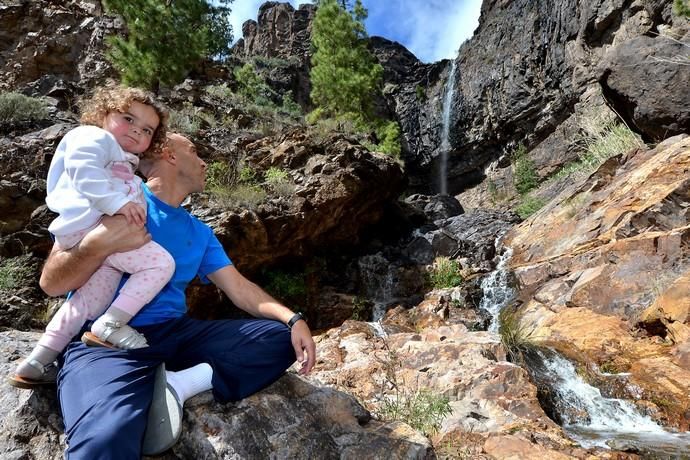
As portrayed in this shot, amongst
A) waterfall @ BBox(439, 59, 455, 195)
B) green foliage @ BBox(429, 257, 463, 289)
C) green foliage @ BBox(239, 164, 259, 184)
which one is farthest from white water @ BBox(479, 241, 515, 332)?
waterfall @ BBox(439, 59, 455, 195)

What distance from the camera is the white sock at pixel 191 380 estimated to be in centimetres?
164

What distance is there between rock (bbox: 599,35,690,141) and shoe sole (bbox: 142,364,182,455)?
34.2 feet

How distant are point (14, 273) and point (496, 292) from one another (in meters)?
8.04

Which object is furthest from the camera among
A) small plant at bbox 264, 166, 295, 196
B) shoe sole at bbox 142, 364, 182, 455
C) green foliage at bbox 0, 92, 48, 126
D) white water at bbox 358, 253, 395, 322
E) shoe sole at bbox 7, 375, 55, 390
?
white water at bbox 358, 253, 395, 322

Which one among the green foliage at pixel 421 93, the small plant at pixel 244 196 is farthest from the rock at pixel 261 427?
the green foliage at pixel 421 93

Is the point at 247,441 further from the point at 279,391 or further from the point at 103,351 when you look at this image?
the point at 103,351

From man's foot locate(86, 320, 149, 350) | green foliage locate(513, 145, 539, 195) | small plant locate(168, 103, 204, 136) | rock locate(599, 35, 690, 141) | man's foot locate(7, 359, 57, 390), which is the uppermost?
rock locate(599, 35, 690, 141)

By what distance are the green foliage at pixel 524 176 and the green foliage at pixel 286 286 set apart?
12319 millimetres

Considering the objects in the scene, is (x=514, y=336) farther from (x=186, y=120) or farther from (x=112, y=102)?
(x=186, y=120)

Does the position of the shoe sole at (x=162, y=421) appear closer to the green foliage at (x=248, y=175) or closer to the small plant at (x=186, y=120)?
the green foliage at (x=248, y=175)

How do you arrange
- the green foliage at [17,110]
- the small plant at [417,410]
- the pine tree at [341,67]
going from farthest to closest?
1. the pine tree at [341,67]
2. the green foliage at [17,110]
3. the small plant at [417,410]

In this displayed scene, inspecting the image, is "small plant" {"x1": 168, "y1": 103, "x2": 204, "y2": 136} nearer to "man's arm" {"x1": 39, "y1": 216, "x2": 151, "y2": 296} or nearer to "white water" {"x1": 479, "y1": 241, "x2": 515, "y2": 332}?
"white water" {"x1": 479, "y1": 241, "x2": 515, "y2": 332}

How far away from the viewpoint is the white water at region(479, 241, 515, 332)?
7.75 meters

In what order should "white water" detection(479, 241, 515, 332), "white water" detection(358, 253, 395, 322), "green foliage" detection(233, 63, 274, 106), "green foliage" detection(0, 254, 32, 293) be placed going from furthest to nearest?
"green foliage" detection(233, 63, 274, 106), "white water" detection(358, 253, 395, 322), "white water" detection(479, 241, 515, 332), "green foliage" detection(0, 254, 32, 293)
